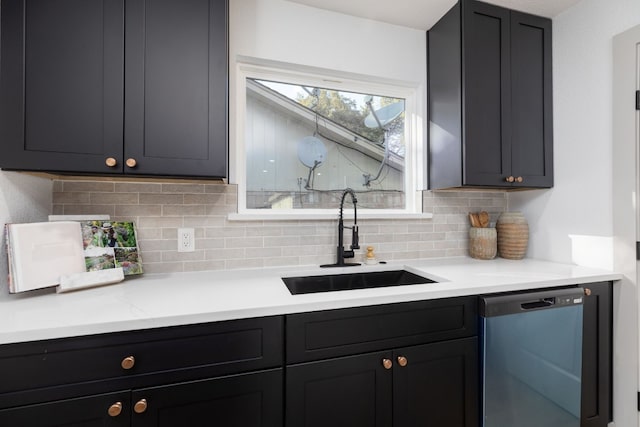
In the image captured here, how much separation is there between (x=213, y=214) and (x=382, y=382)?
3.95 feet

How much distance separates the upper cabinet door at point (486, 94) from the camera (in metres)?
1.70

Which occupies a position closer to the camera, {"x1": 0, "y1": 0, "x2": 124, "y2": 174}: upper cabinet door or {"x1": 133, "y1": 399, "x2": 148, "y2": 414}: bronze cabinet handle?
{"x1": 133, "y1": 399, "x2": 148, "y2": 414}: bronze cabinet handle

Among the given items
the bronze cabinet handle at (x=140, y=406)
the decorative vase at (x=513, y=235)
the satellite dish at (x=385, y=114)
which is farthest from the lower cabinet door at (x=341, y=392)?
the satellite dish at (x=385, y=114)

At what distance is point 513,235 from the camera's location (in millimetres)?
1998

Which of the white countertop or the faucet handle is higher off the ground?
the faucet handle

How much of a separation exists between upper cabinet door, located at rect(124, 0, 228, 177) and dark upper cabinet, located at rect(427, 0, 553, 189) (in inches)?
53.2

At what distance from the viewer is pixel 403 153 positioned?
2.11 meters

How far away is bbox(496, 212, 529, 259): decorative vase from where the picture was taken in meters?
1.99

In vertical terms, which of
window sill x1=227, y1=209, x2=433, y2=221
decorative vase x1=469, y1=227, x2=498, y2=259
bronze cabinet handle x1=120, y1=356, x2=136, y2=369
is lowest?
bronze cabinet handle x1=120, y1=356, x2=136, y2=369

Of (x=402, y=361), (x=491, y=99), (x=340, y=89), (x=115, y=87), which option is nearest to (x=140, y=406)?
(x=402, y=361)

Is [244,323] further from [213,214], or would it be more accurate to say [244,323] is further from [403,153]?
[403,153]

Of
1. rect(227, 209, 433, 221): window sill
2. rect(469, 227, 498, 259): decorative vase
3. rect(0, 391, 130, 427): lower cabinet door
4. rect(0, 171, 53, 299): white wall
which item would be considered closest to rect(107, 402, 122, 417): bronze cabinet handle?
rect(0, 391, 130, 427): lower cabinet door

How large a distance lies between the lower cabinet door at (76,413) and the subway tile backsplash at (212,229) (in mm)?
729

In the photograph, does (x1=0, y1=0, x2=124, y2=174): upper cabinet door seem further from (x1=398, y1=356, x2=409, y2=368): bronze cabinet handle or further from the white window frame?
(x1=398, y1=356, x2=409, y2=368): bronze cabinet handle
